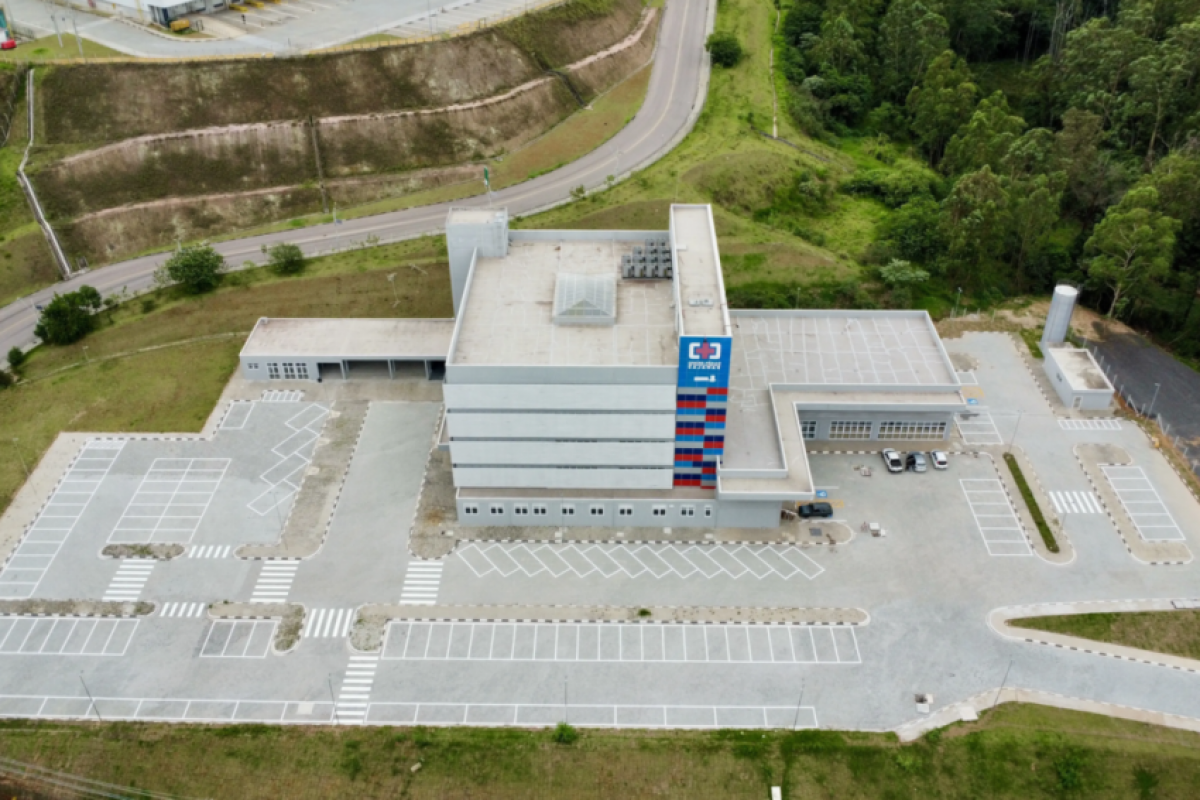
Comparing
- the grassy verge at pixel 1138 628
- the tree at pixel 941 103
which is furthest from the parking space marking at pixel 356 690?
the tree at pixel 941 103

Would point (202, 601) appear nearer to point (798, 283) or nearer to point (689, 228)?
point (689, 228)

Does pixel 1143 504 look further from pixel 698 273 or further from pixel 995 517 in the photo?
pixel 698 273

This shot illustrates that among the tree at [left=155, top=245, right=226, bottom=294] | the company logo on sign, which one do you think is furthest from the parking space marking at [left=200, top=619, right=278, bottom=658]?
the tree at [left=155, top=245, right=226, bottom=294]

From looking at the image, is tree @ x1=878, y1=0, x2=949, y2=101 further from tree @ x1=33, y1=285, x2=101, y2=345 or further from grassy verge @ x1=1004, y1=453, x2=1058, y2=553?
tree @ x1=33, y1=285, x2=101, y2=345

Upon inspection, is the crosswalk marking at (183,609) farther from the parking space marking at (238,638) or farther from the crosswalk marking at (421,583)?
the crosswalk marking at (421,583)

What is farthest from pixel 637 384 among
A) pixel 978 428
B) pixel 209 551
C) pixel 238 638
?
pixel 978 428

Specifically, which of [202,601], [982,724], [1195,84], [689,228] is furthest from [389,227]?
[1195,84]
